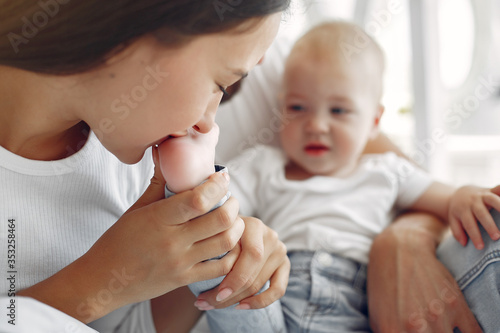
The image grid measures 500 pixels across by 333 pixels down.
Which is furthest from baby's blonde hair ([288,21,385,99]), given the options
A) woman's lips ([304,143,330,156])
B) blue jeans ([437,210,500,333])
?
blue jeans ([437,210,500,333])

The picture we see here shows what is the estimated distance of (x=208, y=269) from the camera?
0.69 m

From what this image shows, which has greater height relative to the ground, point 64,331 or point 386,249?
point 64,331

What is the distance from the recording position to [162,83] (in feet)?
2.06

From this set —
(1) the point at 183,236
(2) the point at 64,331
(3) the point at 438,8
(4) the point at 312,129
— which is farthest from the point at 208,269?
(3) the point at 438,8

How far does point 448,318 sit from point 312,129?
56 cm

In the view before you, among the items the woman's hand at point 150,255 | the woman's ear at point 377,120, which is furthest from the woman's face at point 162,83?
the woman's ear at point 377,120

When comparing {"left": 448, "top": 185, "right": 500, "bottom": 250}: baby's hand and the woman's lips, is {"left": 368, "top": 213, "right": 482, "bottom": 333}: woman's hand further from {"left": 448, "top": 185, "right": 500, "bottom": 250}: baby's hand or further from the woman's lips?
the woman's lips

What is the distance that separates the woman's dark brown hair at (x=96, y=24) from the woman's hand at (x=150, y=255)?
209 mm

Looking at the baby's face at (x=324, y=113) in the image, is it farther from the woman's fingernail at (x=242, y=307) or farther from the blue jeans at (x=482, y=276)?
the woman's fingernail at (x=242, y=307)

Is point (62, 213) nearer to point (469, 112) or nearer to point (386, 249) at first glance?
point (386, 249)

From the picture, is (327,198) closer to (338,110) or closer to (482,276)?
(338,110)

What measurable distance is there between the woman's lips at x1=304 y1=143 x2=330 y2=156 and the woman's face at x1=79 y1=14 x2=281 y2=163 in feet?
1.89

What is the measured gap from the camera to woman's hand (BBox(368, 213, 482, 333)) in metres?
0.81

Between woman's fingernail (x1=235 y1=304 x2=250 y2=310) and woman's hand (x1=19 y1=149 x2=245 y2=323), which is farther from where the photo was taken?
woman's fingernail (x1=235 y1=304 x2=250 y2=310)
